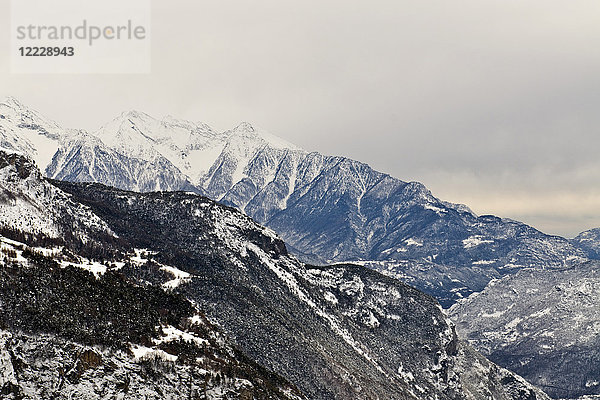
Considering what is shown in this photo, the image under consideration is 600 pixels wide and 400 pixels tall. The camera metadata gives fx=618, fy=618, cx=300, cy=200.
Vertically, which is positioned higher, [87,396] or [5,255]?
[5,255]

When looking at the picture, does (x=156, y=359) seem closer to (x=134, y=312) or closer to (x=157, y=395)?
(x=157, y=395)

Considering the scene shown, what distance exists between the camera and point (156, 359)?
6437 inches

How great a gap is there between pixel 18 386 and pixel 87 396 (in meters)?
15.5

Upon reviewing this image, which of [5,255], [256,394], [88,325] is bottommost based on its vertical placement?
[256,394]

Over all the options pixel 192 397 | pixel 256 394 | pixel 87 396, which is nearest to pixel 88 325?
pixel 87 396


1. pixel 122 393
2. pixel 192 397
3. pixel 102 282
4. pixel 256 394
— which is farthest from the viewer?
pixel 102 282

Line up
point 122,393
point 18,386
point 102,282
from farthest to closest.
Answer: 1. point 102,282
2. point 122,393
3. point 18,386

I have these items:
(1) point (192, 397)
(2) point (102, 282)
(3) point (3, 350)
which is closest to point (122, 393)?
(1) point (192, 397)

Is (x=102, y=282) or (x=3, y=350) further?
(x=102, y=282)

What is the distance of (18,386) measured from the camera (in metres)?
141

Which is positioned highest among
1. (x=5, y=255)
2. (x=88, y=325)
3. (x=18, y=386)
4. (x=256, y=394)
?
(x=5, y=255)

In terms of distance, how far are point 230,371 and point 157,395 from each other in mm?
25147

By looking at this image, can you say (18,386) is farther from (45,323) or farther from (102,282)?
(102,282)

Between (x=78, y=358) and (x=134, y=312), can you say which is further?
(x=134, y=312)
